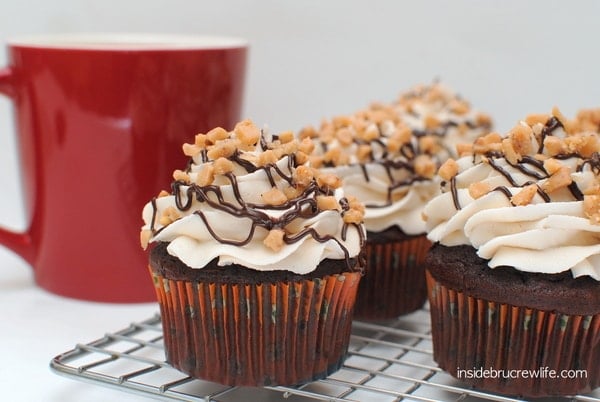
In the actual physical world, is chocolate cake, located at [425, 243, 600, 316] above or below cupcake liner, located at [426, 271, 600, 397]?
above

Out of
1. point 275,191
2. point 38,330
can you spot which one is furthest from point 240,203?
point 38,330

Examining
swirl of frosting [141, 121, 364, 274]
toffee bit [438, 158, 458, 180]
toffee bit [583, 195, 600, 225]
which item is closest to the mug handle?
swirl of frosting [141, 121, 364, 274]

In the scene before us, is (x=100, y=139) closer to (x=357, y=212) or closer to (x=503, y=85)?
(x=357, y=212)

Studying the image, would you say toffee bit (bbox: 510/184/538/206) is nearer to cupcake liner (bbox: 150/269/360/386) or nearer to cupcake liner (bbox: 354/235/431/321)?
cupcake liner (bbox: 150/269/360/386)

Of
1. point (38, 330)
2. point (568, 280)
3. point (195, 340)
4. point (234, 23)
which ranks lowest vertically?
point (38, 330)

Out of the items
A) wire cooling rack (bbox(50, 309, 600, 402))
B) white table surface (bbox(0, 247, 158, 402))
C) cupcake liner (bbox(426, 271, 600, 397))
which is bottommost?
white table surface (bbox(0, 247, 158, 402))

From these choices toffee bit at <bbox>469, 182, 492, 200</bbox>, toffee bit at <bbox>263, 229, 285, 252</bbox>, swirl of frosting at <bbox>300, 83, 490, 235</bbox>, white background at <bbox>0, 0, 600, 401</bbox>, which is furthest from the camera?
white background at <bbox>0, 0, 600, 401</bbox>

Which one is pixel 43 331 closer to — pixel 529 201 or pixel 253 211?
pixel 253 211
